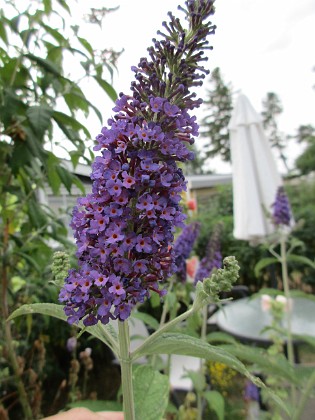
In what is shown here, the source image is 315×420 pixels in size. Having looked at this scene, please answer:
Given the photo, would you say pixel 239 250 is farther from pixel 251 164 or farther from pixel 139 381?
pixel 139 381

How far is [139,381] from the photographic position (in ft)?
3.22

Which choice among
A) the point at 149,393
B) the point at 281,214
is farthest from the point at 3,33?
the point at 281,214

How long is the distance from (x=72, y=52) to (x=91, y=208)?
1.23 m

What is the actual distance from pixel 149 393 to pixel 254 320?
3.44 meters

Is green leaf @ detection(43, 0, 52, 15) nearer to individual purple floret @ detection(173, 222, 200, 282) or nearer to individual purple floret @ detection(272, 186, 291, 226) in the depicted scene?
individual purple floret @ detection(173, 222, 200, 282)

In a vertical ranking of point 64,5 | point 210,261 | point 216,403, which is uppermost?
point 64,5

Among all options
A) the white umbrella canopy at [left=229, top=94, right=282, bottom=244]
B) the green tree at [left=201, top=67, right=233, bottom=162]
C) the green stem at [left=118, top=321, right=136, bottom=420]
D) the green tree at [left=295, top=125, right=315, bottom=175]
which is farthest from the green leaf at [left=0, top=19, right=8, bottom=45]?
the green tree at [left=201, top=67, right=233, bottom=162]

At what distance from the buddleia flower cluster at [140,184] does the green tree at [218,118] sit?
41.5m

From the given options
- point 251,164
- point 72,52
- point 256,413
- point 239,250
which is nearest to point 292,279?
point 239,250

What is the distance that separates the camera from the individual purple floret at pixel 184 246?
6.86ft

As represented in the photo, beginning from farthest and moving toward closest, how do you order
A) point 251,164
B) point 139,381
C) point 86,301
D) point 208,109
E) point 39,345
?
point 208,109 < point 251,164 < point 39,345 < point 139,381 < point 86,301

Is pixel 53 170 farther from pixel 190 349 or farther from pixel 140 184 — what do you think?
pixel 190 349

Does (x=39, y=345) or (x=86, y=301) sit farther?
(x=39, y=345)

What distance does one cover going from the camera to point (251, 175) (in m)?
4.65
